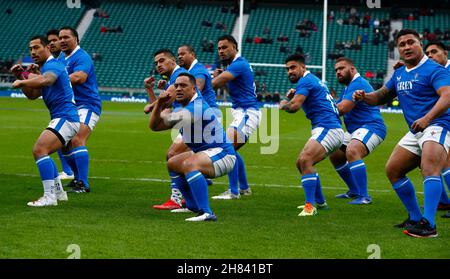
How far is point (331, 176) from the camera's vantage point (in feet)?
52.4

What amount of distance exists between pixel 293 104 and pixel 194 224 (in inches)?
91.3

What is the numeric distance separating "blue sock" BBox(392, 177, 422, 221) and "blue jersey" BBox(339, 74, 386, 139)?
3.05 metres

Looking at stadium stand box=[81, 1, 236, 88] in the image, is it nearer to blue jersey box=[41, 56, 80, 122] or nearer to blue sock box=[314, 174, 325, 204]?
blue jersey box=[41, 56, 80, 122]

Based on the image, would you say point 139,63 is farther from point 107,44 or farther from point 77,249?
point 77,249

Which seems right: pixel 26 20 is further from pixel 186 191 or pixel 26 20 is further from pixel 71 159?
pixel 186 191

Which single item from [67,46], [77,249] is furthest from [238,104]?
[77,249]

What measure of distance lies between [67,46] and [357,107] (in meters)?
4.79

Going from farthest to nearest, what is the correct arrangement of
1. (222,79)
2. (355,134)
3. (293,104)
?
(222,79) → (355,134) → (293,104)

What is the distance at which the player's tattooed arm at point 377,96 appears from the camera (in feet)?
32.0

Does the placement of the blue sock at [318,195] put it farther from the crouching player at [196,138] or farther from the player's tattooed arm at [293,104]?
the crouching player at [196,138]

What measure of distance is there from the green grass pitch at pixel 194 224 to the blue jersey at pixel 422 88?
1.35 m

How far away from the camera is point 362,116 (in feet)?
41.5

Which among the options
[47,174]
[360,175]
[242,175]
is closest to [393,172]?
[360,175]

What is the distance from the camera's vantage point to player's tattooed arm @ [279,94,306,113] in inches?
418
